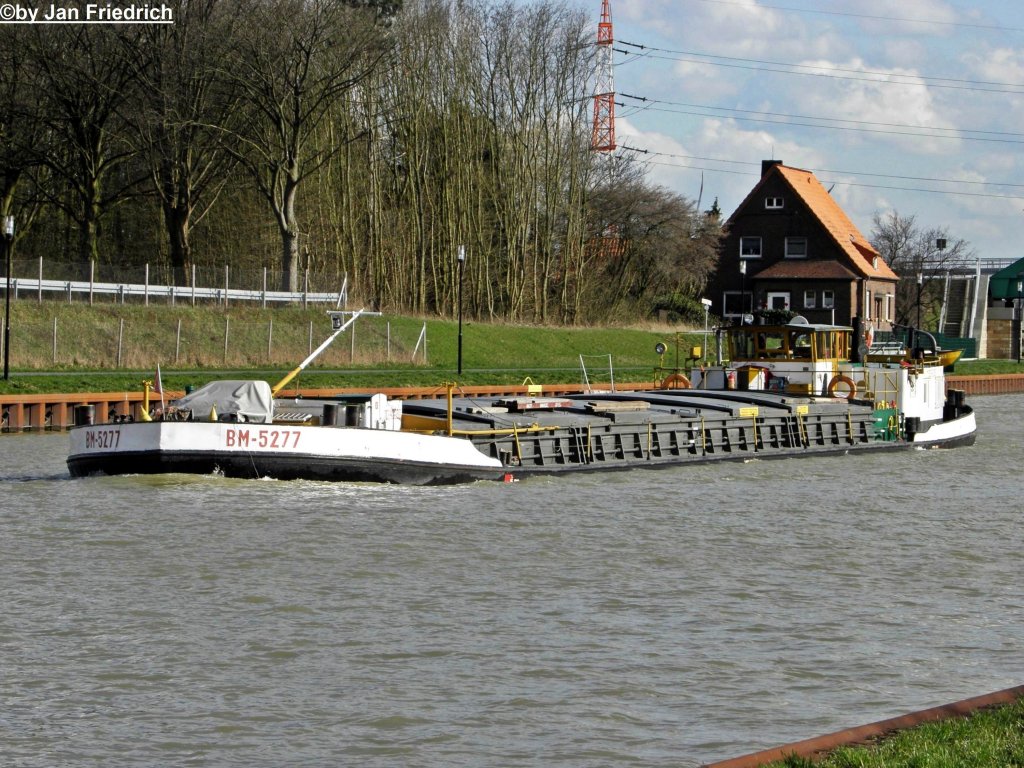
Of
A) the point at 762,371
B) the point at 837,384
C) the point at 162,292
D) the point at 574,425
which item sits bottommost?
the point at 574,425

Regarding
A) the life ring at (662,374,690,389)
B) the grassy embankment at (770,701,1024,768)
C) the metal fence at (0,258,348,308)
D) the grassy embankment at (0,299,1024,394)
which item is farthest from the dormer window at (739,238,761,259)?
the grassy embankment at (770,701,1024,768)

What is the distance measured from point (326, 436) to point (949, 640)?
12.4 m

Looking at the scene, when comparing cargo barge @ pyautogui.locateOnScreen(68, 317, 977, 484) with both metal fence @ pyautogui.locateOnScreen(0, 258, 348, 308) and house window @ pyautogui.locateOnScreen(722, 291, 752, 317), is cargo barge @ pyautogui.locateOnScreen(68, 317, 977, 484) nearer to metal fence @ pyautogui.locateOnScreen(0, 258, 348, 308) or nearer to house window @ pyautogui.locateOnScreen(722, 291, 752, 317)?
metal fence @ pyautogui.locateOnScreen(0, 258, 348, 308)

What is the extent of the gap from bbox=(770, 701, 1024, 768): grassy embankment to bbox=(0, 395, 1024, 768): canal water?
5.01ft

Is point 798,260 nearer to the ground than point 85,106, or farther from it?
nearer to the ground

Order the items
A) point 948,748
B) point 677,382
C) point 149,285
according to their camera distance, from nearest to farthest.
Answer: point 948,748 → point 677,382 → point 149,285

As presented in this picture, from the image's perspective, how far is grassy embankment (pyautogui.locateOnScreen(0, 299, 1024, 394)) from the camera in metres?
46.2

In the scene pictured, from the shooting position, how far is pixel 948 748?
381 inches

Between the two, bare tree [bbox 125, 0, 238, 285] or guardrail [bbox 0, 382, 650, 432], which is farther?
bare tree [bbox 125, 0, 238, 285]

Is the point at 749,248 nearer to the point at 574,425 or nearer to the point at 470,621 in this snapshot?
the point at 574,425

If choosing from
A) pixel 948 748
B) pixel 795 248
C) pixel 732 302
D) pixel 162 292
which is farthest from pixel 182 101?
pixel 948 748

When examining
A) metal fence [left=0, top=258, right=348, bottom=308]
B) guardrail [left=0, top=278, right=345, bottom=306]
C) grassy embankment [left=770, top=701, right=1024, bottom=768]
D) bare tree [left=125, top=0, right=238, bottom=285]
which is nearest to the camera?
grassy embankment [left=770, top=701, right=1024, bottom=768]

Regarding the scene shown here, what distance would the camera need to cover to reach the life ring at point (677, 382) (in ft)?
129

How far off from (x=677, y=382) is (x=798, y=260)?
47.4 metres
